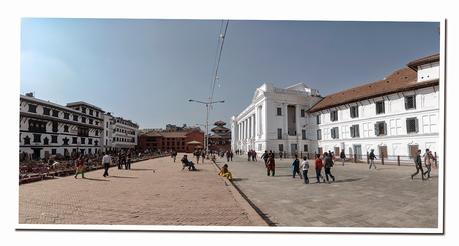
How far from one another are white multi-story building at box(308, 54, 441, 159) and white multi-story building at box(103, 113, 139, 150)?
59.3 ft

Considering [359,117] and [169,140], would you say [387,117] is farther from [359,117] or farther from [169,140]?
[169,140]

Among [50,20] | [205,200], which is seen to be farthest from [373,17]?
[50,20]

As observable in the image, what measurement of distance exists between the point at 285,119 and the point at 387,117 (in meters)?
14.1

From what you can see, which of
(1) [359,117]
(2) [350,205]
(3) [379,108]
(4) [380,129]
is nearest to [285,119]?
(1) [359,117]

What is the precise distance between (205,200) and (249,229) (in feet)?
6.02

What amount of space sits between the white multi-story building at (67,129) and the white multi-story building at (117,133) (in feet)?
2.28

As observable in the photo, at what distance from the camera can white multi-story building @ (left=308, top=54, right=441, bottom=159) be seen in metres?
16.2

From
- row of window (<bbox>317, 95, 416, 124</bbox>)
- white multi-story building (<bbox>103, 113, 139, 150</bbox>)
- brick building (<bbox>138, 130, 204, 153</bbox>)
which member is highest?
row of window (<bbox>317, 95, 416, 124</bbox>)

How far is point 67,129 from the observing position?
17.2m

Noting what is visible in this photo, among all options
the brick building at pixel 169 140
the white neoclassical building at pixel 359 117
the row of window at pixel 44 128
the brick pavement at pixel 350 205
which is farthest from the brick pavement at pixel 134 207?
the brick building at pixel 169 140

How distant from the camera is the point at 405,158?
1803 cm

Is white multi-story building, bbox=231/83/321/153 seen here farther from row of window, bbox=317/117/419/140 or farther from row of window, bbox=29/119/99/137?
row of window, bbox=29/119/99/137

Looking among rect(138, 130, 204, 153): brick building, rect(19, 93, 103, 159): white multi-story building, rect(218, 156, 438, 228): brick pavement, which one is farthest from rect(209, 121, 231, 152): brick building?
rect(218, 156, 438, 228): brick pavement

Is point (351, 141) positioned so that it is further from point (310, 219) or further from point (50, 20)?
point (50, 20)
